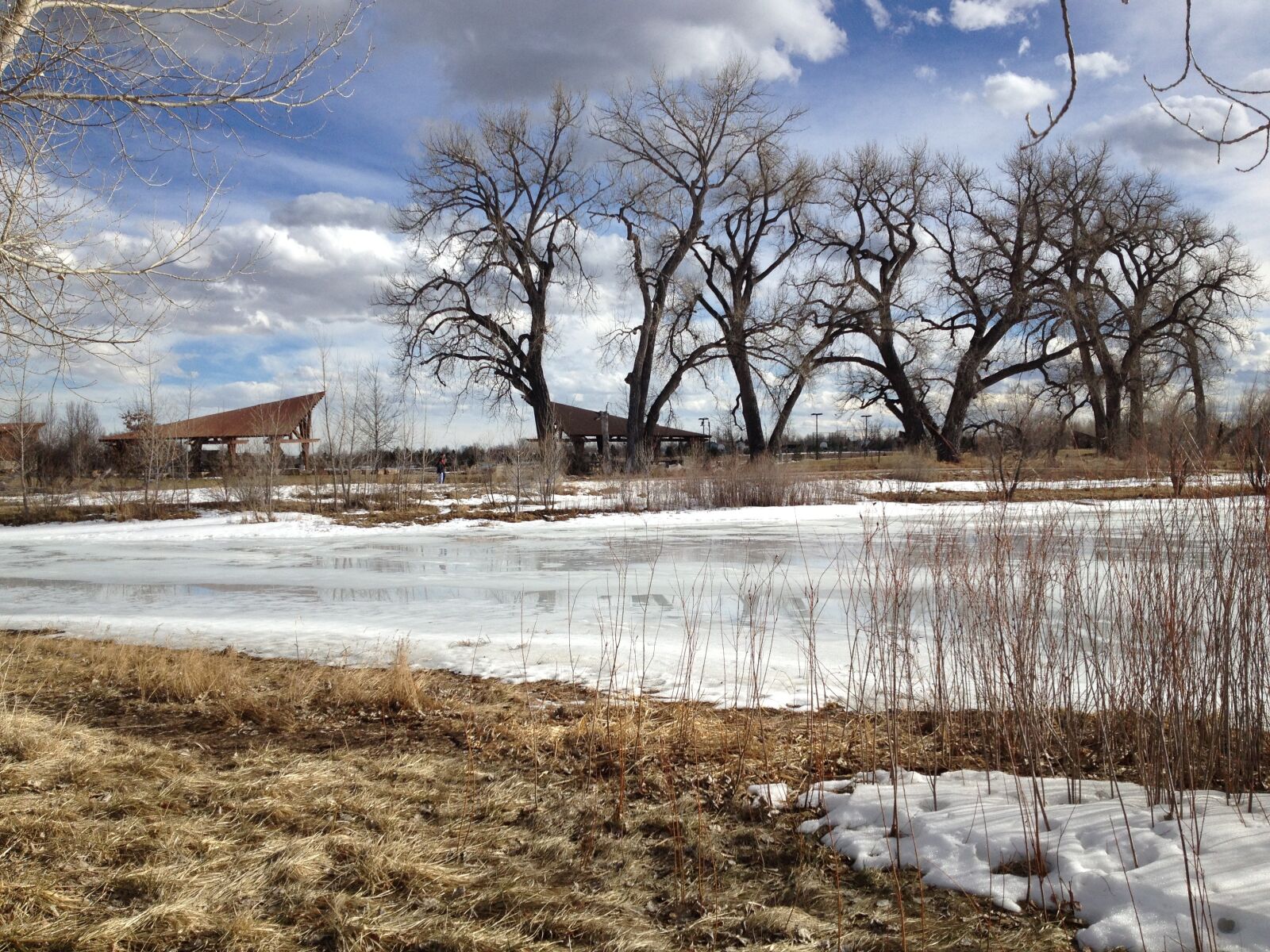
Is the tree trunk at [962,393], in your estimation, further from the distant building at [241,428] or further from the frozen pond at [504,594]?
the distant building at [241,428]

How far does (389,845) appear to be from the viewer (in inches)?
143

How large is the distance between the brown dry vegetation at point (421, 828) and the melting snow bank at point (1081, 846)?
17 centimetres

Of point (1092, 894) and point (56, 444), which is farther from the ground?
point (56, 444)

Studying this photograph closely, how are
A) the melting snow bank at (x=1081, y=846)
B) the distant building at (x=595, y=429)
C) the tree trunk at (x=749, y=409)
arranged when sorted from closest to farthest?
the melting snow bank at (x=1081, y=846), the tree trunk at (x=749, y=409), the distant building at (x=595, y=429)

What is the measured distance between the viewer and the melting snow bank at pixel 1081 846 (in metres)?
2.96

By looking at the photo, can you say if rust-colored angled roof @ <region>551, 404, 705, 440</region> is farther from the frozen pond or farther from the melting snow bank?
the melting snow bank

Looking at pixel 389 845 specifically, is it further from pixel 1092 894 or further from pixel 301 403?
pixel 301 403

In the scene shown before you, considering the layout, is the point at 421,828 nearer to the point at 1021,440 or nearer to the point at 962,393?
the point at 1021,440

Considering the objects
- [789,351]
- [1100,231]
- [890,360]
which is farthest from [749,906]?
[1100,231]

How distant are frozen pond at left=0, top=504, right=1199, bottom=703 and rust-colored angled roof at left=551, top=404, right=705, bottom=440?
1169 inches

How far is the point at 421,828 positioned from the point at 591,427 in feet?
160

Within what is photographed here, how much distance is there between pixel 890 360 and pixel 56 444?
134 feet

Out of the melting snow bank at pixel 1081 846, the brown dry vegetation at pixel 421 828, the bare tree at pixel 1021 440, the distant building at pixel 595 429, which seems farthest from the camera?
the distant building at pixel 595 429

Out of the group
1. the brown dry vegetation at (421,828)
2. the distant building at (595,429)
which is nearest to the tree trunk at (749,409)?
the distant building at (595,429)
